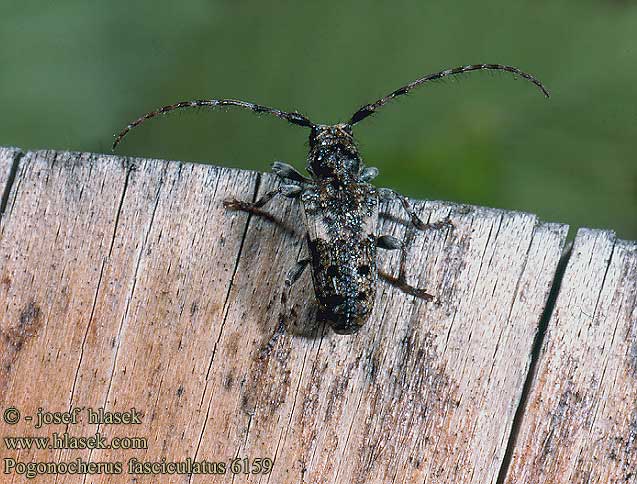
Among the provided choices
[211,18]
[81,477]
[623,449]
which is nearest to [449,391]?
[623,449]

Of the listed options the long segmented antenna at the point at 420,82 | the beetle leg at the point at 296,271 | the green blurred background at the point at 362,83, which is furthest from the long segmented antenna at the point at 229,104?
the green blurred background at the point at 362,83

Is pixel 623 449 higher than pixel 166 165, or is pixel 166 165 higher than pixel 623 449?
pixel 166 165

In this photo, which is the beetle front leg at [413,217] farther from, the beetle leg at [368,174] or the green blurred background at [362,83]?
the green blurred background at [362,83]

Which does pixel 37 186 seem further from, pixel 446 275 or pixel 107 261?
pixel 446 275

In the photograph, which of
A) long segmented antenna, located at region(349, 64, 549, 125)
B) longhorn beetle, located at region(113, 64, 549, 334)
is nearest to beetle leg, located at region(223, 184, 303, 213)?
longhorn beetle, located at region(113, 64, 549, 334)

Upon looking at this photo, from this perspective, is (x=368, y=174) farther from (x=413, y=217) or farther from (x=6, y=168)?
(x=6, y=168)

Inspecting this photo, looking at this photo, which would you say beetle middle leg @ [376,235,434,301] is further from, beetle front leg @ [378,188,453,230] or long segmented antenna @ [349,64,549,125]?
long segmented antenna @ [349,64,549,125]
